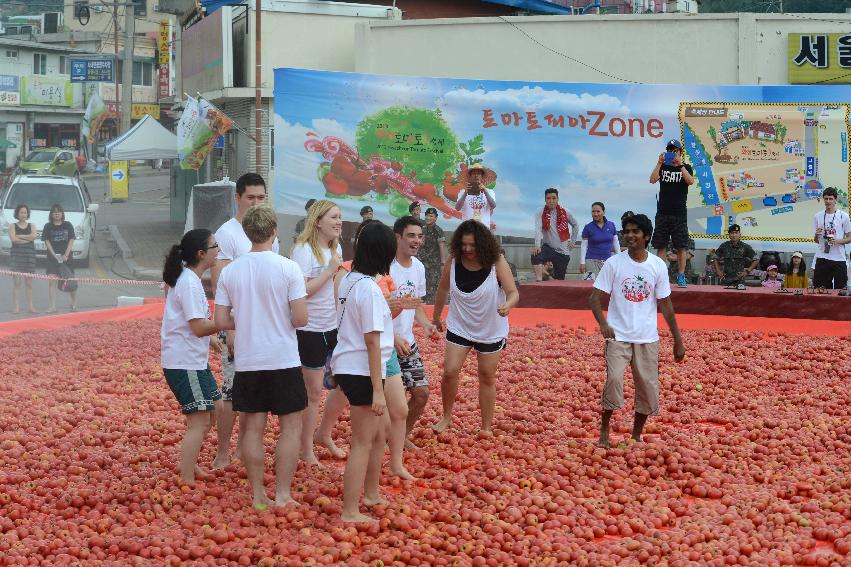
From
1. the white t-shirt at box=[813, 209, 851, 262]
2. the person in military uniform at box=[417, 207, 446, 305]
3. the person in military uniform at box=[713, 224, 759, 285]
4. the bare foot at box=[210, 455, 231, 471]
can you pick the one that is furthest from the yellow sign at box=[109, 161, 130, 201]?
the bare foot at box=[210, 455, 231, 471]

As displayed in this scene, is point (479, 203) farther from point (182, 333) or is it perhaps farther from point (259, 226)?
point (259, 226)

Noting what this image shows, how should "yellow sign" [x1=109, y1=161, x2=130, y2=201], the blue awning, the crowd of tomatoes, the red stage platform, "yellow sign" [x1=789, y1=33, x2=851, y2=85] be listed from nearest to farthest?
the crowd of tomatoes → the red stage platform → "yellow sign" [x1=789, y1=33, x2=851, y2=85] → the blue awning → "yellow sign" [x1=109, y1=161, x2=130, y2=201]

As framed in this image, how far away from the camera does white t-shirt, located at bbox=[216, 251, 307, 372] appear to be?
6.68 metres

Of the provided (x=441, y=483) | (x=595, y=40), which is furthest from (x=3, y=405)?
(x=595, y=40)

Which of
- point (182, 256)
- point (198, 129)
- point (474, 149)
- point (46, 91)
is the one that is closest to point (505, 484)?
point (182, 256)

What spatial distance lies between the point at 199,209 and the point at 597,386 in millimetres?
12801

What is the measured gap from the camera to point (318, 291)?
294 inches

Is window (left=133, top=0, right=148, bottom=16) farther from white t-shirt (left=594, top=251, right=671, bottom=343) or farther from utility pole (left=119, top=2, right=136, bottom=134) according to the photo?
white t-shirt (left=594, top=251, right=671, bottom=343)

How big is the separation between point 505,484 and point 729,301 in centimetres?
700

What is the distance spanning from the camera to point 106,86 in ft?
208

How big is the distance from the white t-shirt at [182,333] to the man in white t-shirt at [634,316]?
2.77 m

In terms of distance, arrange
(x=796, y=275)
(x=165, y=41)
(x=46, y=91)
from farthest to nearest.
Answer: (x=46, y=91) → (x=165, y=41) → (x=796, y=275)

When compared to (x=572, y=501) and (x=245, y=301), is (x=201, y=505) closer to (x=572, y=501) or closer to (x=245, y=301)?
(x=245, y=301)

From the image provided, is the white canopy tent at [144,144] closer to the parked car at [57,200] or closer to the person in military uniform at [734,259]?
the parked car at [57,200]
